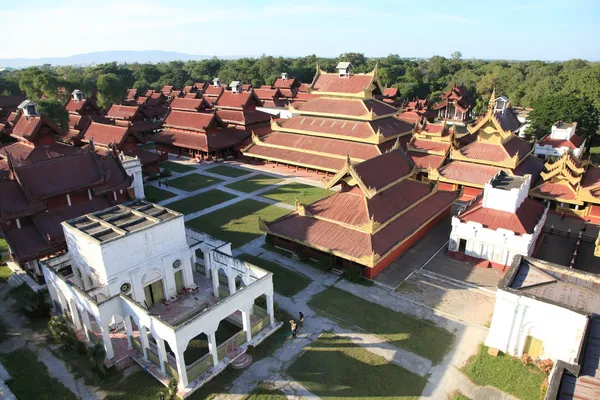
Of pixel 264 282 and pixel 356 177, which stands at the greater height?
pixel 356 177

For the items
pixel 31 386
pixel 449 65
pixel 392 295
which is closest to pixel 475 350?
pixel 392 295

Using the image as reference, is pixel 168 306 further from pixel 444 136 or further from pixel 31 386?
pixel 444 136

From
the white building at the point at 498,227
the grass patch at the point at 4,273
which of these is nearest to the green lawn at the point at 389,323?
the white building at the point at 498,227

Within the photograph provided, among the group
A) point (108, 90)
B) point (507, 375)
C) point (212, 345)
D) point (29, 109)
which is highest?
point (29, 109)

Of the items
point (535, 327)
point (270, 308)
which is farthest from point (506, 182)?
point (270, 308)

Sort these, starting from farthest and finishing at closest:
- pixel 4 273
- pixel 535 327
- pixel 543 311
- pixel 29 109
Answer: pixel 29 109
pixel 4 273
pixel 535 327
pixel 543 311

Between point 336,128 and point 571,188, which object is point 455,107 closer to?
point 336,128

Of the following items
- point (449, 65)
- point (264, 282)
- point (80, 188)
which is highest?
point (449, 65)
